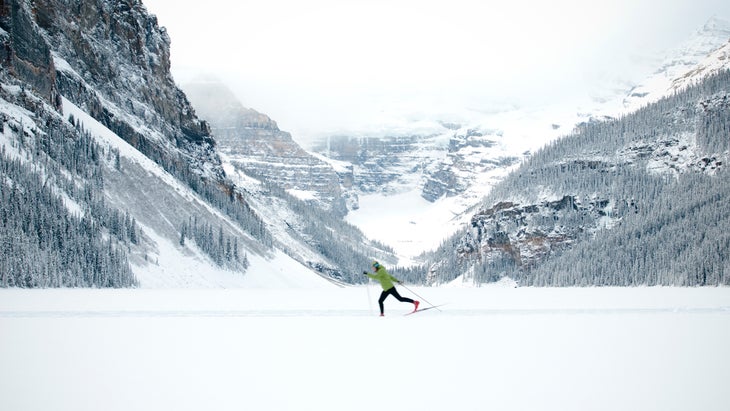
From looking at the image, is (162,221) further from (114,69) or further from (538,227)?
(538,227)

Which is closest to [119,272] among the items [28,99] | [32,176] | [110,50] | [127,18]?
[32,176]

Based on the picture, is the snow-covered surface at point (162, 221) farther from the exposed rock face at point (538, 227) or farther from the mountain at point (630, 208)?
the exposed rock face at point (538, 227)

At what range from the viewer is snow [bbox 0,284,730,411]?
14.5 metres

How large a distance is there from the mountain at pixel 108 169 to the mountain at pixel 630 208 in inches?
2539

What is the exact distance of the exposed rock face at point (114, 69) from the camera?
11075 centimetres

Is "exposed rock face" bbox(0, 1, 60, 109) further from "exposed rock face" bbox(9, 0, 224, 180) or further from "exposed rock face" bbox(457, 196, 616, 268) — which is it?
"exposed rock face" bbox(457, 196, 616, 268)

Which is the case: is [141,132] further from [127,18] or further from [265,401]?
[265,401]

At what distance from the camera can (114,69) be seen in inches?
5881

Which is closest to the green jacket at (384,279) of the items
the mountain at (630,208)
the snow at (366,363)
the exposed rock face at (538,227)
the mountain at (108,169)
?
the snow at (366,363)

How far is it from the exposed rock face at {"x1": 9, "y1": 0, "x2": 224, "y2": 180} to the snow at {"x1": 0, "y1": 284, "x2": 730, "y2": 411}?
324 feet

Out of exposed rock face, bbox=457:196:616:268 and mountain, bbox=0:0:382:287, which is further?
exposed rock face, bbox=457:196:616:268

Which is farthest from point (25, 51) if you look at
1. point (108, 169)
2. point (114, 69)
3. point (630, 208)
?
point (630, 208)

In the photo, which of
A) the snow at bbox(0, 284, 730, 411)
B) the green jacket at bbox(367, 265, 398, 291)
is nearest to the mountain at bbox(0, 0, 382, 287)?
the green jacket at bbox(367, 265, 398, 291)

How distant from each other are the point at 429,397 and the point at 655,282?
11523 centimetres
